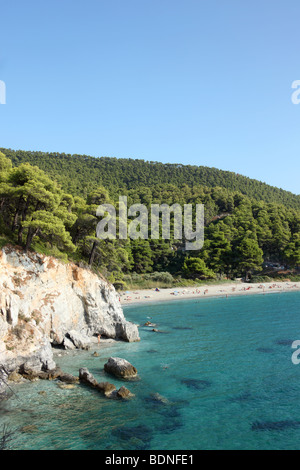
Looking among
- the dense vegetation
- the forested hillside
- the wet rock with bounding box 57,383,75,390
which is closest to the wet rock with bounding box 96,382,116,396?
the wet rock with bounding box 57,383,75,390

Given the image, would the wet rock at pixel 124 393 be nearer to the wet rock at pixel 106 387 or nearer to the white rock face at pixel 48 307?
the wet rock at pixel 106 387

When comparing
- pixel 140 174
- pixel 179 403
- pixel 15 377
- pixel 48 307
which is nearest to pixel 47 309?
pixel 48 307

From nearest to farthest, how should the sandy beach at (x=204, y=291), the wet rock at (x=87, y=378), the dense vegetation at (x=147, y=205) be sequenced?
1. the wet rock at (x=87, y=378)
2. the dense vegetation at (x=147, y=205)
3. the sandy beach at (x=204, y=291)

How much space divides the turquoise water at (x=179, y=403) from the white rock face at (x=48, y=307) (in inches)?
79.3

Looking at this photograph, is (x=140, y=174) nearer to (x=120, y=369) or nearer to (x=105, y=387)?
(x=120, y=369)

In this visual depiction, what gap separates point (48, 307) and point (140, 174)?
124154 mm

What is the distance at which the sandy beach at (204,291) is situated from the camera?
59.1 m

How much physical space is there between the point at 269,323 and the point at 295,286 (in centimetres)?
4171

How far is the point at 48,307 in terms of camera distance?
79.0 ft

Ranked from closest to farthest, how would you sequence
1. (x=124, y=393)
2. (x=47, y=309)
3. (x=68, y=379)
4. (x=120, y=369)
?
(x=124, y=393)
(x=68, y=379)
(x=120, y=369)
(x=47, y=309)

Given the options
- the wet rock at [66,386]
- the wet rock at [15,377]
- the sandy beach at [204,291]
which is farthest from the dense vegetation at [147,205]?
the wet rock at [66,386]

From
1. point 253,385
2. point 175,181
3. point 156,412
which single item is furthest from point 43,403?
point 175,181

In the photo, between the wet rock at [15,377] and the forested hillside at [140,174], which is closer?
the wet rock at [15,377]

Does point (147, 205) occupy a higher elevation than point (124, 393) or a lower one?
higher
